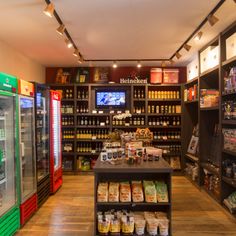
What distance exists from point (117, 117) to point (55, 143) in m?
1.83

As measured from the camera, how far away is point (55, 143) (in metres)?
5.94

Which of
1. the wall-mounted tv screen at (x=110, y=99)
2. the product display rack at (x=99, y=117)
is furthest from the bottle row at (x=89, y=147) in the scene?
the wall-mounted tv screen at (x=110, y=99)

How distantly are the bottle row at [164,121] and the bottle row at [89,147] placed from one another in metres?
1.51

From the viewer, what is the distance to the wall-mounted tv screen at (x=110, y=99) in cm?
730

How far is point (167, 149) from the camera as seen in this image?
718cm

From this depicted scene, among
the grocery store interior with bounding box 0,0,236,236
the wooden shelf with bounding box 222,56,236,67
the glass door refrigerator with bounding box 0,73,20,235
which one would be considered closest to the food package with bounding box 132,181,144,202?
the grocery store interior with bounding box 0,0,236,236

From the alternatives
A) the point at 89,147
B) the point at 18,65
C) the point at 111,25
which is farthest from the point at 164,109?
the point at 18,65

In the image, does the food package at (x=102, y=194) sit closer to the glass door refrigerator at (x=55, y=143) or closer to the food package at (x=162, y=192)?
the food package at (x=162, y=192)

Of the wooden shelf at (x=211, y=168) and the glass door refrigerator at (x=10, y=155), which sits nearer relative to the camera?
the glass door refrigerator at (x=10, y=155)

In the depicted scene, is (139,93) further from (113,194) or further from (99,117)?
(113,194)

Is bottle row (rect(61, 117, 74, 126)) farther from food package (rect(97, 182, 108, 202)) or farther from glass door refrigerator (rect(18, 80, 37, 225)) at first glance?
food package (rect(97, 182, 108, 202))

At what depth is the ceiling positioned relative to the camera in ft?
11.0

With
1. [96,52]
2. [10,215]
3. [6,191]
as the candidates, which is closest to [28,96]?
[6,191]

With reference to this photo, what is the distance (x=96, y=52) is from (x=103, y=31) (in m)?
1.39
